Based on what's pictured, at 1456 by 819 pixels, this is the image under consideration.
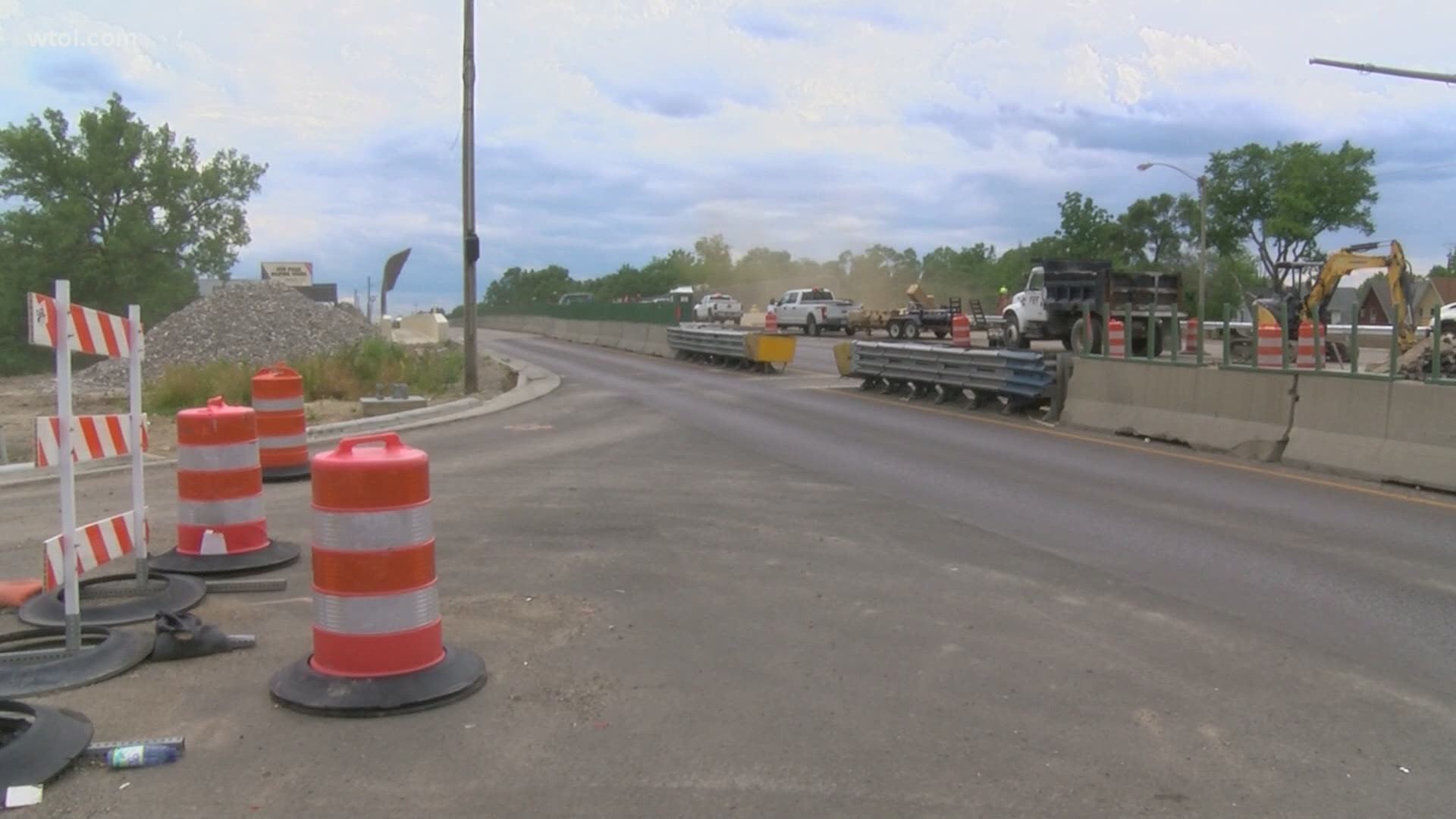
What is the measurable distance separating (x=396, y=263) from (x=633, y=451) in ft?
65.6

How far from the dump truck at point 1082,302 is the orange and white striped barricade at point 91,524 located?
2122 centimetres

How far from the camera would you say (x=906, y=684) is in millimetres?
5387

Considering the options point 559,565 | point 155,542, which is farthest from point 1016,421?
point 155,542

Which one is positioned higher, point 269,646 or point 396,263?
point 396,263

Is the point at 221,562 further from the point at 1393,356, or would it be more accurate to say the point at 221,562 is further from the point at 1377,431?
the point at 1393,356

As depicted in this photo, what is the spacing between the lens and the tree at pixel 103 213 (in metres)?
60.7

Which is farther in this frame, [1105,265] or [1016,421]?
[1105,265]

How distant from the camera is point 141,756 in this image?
174 inches

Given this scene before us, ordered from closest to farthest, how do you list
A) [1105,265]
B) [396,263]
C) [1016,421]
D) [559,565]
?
1. [559,565]
2. [1016,421]
3. [1105,265]
4. [396,263]

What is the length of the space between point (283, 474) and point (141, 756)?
747 centimetres

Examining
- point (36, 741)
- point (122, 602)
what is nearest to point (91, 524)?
point (122, 602)

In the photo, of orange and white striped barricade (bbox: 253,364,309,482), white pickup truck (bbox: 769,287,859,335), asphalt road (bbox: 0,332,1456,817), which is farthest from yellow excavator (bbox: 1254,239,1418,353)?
white pickup truck (bbox: 769,287,859,335)

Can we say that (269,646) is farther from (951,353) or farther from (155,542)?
(951,353)

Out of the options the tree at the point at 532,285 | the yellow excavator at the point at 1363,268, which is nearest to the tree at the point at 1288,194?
the yellow excavator at the point at 1363,268
